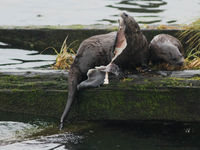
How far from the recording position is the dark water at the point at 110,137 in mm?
5629

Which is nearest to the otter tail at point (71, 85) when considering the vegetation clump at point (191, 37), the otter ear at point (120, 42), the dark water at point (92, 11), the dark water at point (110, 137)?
the dark water at point (110, 137)

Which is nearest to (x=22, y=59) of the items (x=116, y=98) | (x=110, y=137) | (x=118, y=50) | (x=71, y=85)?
(x=118, y=50)

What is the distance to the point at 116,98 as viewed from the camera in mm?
6105

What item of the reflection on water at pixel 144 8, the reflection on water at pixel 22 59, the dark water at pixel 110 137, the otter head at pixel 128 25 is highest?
the reflection on water at pixel 144 8

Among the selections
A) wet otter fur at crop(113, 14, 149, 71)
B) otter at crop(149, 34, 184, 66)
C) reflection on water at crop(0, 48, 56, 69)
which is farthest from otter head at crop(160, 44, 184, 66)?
reflection on water at crop(0, 48, 56, 69)

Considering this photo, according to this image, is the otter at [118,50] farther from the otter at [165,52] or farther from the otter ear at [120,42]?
the otter at [165,52]

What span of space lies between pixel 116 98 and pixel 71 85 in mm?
557

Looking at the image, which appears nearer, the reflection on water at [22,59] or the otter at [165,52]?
the otter at [165,52]

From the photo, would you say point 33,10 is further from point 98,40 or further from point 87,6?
point 98,40

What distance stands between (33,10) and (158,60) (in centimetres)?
803

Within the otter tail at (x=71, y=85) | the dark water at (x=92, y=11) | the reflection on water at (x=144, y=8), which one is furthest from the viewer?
the dark water at (x=92, y=11)

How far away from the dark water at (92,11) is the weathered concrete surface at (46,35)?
2.25m

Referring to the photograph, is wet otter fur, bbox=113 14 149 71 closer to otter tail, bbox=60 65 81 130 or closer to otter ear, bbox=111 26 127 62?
otter ear, bbox=111 26 127 62

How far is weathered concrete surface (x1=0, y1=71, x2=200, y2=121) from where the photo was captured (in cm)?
597
